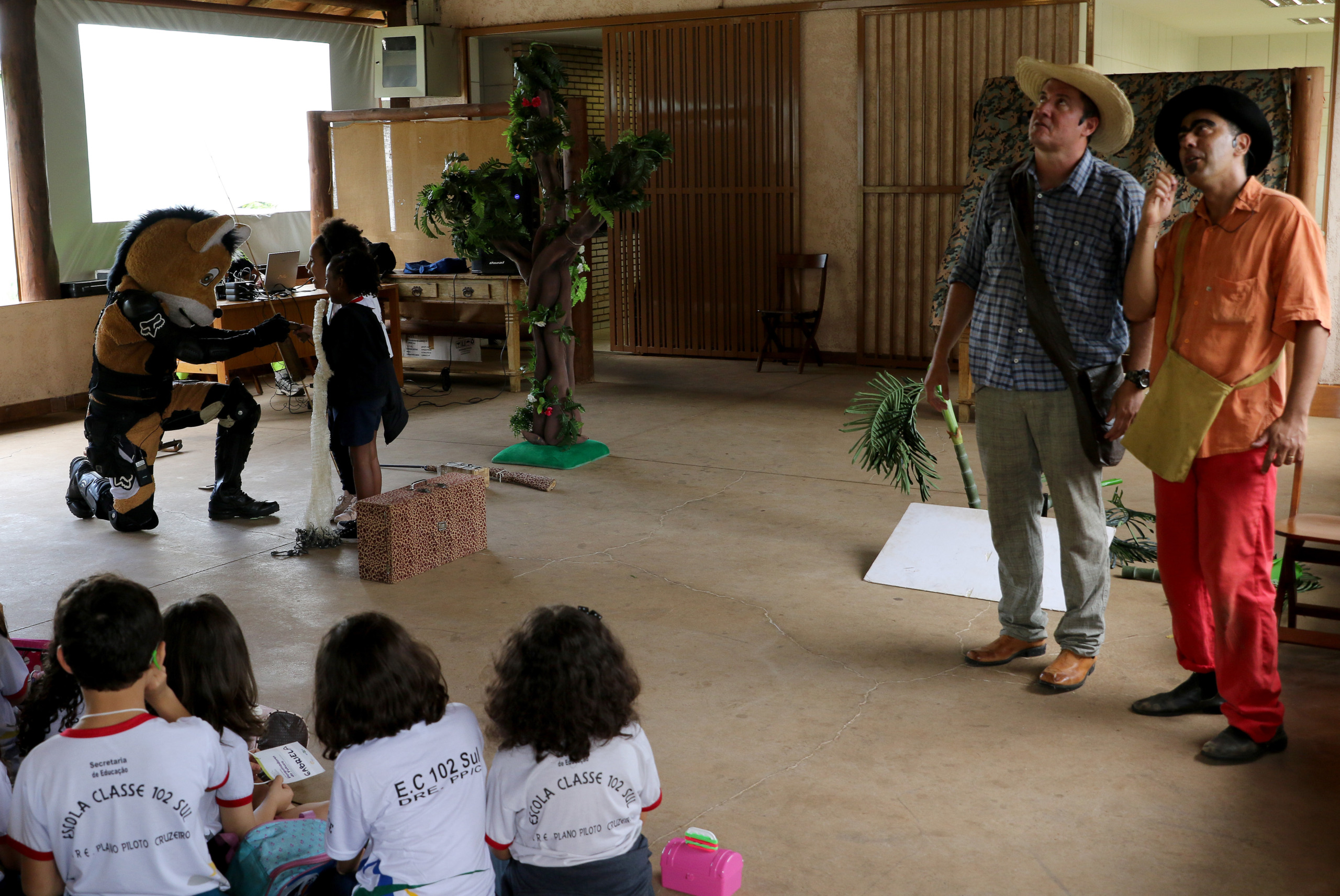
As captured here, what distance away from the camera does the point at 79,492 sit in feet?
19.7

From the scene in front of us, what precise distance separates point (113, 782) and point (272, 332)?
389 cm

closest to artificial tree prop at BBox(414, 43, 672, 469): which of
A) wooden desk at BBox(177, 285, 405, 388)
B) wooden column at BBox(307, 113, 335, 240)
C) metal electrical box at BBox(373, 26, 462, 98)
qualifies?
wooden desk at BBox(177, 285, 405, 388)

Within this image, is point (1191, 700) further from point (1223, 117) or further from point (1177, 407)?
point (1223, 117)

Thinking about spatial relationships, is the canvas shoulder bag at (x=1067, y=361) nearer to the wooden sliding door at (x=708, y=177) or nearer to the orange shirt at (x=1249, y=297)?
the orange shirt at (x=1249, y=297)

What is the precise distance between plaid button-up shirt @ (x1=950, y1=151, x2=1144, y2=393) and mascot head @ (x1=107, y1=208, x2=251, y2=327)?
3.90 m

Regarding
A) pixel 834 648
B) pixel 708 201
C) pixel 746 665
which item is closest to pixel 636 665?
pixel 746 665

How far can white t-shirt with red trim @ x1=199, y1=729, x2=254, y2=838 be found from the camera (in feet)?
7.80

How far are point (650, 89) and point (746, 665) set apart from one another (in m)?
8.09

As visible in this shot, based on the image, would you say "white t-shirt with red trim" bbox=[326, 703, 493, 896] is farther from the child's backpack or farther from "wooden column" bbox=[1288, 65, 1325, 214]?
"wooden column" bbox=[1288, 65, 1325, 214]

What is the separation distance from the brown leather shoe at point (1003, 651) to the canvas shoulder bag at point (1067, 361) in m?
0.70

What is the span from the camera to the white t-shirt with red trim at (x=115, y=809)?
2.11 meters

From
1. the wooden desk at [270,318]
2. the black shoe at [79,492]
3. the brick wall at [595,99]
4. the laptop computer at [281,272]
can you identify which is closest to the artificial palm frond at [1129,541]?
the black shoe at [79,492]

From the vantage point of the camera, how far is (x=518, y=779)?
2.23m

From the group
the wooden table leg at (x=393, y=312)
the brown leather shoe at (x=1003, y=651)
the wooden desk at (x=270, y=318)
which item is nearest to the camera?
the brown leather shoe at (x=1003, y=651)
